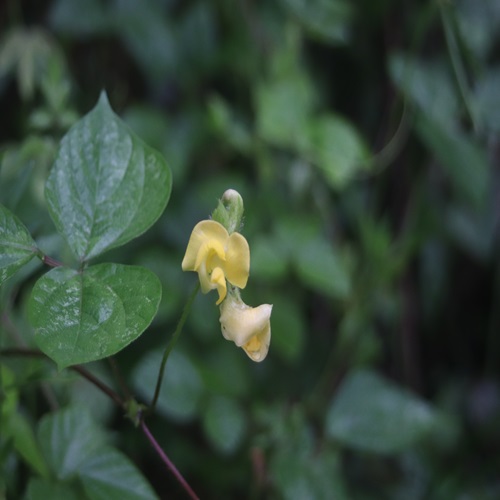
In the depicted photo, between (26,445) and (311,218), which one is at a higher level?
(26,445)

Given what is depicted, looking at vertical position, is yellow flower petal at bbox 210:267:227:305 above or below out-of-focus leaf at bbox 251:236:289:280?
above

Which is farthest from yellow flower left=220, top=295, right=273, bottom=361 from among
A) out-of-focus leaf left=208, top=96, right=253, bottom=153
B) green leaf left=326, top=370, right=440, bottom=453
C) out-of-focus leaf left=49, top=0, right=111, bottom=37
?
out-of-focus leaf left=49, top=0, right=111, bottom=37

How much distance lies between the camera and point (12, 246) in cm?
53

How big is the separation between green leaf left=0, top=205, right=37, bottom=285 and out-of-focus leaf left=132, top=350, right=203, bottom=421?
0.51 meters

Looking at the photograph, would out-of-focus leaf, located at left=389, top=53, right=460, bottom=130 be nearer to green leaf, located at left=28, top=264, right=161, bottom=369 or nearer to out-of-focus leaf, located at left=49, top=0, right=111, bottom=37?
out-of-focus leaf, located at left=49, top=0, right=111, bottom=37

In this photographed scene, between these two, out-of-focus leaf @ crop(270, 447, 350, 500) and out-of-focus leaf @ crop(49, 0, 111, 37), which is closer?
out-of-focus leaf @ crop(270, 447, 350, 500)

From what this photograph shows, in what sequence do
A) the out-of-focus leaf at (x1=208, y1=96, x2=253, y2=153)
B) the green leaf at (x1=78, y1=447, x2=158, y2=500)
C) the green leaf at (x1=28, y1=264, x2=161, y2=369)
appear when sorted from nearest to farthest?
the green leaf at (x1=28, y1=264, x2=161, y2=369) → the green leaf at (x1=78, y1=447, x2=158, y2=500) → the out-of-focus leaf at (x1=208, y1=96, x2=253, y2=153)

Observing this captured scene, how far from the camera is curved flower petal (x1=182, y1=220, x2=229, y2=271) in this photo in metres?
0.49

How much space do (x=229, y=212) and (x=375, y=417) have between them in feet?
2.45

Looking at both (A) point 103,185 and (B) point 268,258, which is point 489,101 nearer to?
(B) point 268,258

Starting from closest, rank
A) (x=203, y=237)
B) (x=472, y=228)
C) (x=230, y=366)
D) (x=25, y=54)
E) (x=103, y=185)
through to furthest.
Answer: (x=203, y=237)
(x=103, y=185)
(x=230, y=366)
(x=25, y=54)
(x=472, y=228)

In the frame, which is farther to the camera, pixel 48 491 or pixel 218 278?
pixel 48 491

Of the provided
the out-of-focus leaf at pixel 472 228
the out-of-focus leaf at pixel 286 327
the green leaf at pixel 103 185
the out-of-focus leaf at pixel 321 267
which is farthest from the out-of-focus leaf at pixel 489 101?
the green leaf at pixel 103 185

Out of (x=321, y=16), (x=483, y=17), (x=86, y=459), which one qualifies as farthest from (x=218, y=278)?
(x=483, y=17)
